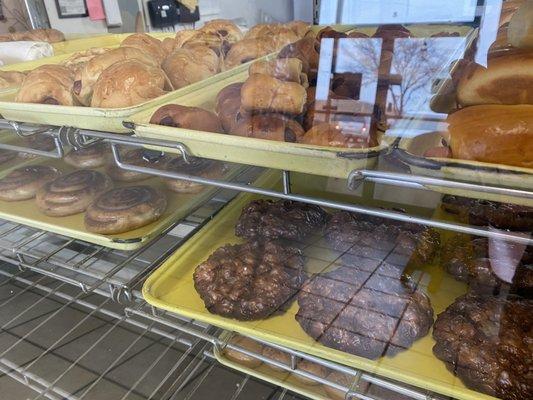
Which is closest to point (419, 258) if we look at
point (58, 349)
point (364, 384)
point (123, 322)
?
point (364, 384)

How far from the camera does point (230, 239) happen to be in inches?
44.1

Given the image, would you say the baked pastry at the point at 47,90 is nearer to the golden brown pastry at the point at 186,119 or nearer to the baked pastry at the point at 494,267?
the golden brown pastry at the point at 186,119

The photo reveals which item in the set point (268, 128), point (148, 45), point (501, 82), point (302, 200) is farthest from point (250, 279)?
point (148, 45)

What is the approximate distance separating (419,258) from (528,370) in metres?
0.28

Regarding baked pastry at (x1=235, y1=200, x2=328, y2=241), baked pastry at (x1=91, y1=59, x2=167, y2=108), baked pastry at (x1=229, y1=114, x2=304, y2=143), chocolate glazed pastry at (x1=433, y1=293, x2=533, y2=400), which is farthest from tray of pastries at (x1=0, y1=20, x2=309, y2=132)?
chocolate glazed pastry at (x1=433, y1=293, x2=533, y2=400)

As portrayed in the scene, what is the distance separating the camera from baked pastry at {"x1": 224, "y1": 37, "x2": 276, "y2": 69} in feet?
3.73

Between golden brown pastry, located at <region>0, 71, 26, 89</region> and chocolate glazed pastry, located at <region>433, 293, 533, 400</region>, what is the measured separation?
1.25 m

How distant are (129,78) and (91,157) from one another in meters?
0.64

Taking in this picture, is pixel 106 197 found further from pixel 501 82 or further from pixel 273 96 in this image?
pixel 501 82

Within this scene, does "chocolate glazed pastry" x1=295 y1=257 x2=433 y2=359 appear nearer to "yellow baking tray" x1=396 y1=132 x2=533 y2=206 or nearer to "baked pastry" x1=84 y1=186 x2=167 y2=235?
"yellow baking tray" x1=396 y1=132 x2=533 y2=206

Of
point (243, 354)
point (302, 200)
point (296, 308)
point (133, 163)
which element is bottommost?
point (243, 354)

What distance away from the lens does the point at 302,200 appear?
31.7 inches

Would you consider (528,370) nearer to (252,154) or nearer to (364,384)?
(364,384)

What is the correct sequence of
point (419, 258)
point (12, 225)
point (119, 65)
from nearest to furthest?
point (419, 258) < point (119, 65) < point (12, 225)
